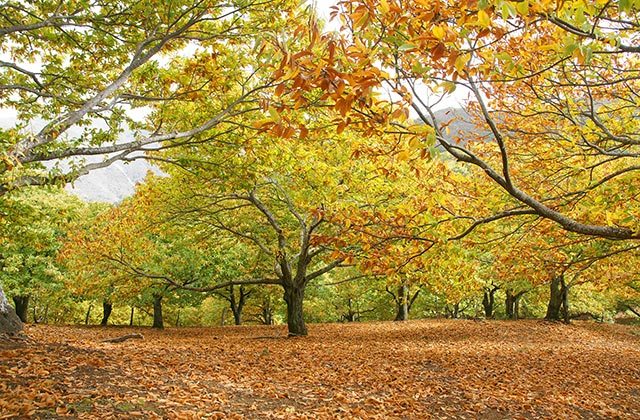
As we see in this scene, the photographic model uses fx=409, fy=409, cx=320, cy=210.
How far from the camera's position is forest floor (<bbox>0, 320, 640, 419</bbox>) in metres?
5.44

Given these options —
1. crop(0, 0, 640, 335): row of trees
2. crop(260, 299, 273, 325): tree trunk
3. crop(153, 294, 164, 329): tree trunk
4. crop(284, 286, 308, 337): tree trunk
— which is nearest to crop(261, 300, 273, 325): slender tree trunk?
crop(260, 299, 273, 325): tree trunk

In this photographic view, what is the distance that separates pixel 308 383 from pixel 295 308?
7.41 meters

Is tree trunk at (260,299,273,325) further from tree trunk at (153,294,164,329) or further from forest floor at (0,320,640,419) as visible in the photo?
forest floor at (0,320,640,419)

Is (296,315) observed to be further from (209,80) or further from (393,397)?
(209,80)

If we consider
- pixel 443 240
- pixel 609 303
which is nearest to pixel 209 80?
pixel 443 240

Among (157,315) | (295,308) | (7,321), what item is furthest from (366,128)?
(157,315)

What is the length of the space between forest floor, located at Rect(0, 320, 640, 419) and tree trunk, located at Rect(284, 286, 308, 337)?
253cm

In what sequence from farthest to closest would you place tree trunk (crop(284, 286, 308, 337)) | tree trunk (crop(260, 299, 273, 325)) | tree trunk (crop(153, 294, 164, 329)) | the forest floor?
1. tree trunk (crop(260, 299, 273, 325))
2. tree trunk (crop(153, 294, 164, 329))
3. tree trunk (crop(284, 286, 308, 337))
4. the forest floor

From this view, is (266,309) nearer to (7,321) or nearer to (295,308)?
(295,308)

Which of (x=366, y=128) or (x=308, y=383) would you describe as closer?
(x=366, y=128)

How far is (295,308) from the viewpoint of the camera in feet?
49.8

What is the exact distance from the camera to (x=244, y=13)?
7.62 m

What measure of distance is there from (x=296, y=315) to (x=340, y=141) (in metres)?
7.29

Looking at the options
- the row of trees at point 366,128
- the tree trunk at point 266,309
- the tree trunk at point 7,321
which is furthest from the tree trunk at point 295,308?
the tree trunk at point 266,309
